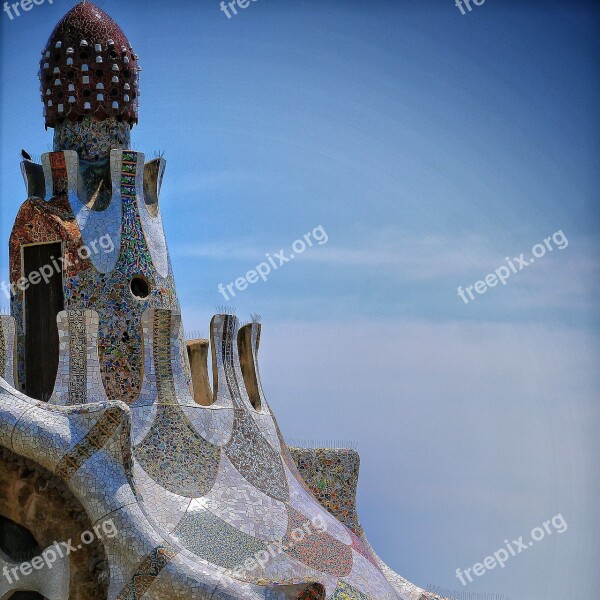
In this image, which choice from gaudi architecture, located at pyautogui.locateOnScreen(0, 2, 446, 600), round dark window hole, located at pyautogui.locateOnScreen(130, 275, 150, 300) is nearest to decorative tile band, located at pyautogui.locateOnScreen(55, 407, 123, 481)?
gaudi architecture, located at pyautogui.locateOnScreen(0, 2, 446, 600)

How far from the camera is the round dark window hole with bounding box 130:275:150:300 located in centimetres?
1688

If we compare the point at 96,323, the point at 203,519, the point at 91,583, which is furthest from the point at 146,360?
the point at 91,583

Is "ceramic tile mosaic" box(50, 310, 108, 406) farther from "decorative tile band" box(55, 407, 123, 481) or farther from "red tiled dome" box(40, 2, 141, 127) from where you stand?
"red tiled dome" box(40, 2, 141, 127)

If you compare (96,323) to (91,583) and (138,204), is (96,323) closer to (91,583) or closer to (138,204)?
(138,204)

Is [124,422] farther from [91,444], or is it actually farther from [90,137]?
[90,137]

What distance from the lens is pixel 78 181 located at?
17125 mm

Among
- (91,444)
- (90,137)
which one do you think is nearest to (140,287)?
(90,137)

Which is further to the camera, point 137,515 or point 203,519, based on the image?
point 203,519

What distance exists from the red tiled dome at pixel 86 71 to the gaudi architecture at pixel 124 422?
0.02 m

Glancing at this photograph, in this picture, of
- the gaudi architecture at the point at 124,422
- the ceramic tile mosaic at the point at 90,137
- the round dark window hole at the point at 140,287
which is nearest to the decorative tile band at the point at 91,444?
the gaudi architecture at the point at 124,422

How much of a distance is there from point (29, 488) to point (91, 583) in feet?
3.21

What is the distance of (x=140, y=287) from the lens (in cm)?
1697

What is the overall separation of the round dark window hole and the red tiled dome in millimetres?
1869

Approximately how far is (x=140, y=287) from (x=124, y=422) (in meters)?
3.18
